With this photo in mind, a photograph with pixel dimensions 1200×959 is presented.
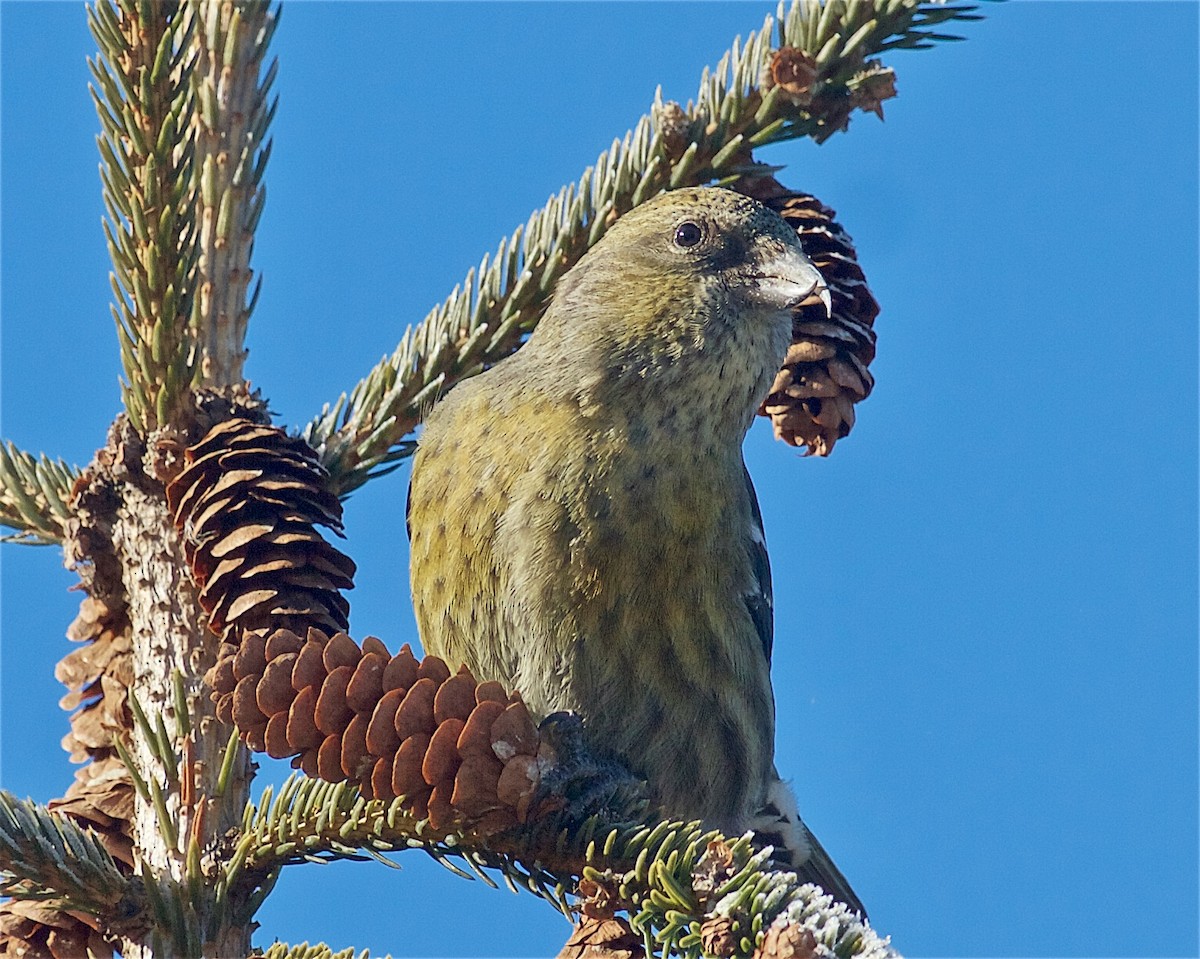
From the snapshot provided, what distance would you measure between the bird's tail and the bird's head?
108cm

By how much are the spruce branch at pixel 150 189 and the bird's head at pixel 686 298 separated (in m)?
0.94

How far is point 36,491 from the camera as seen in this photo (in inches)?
117

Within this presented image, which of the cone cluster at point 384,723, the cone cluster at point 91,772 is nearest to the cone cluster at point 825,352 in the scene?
the cone cluster at point 384,723

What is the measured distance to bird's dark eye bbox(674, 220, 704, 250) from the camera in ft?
11.7

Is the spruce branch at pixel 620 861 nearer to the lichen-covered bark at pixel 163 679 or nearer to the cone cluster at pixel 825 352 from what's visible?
the lichen-covered bark at pixel 163 679

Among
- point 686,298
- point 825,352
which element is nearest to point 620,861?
point 825,352

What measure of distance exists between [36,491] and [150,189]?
692mm

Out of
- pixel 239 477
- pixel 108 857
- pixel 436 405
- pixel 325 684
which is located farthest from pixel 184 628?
pixel 436 405

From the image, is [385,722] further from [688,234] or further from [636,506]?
[688,234]

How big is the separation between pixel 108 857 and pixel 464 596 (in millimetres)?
1159

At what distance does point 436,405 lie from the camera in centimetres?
340

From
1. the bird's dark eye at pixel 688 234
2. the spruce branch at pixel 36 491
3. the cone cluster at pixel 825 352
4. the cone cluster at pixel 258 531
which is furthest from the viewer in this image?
the bird's dark eye at pixel 688 234

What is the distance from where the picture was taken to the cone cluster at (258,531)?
2.56m

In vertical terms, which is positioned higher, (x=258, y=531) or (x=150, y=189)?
(x=150, y=189)
